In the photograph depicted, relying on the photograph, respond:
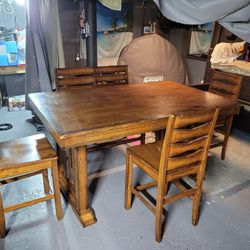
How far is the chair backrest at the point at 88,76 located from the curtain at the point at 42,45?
2.63 ft

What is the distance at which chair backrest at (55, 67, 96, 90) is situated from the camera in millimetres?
2590

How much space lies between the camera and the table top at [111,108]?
1571mm

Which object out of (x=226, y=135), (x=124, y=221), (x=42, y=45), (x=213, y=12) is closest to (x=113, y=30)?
(x=42, y=45)

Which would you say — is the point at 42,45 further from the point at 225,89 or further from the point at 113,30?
the point at 225,89

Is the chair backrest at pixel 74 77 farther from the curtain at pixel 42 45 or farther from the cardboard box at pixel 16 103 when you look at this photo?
the cardboard box at pixel 16 103

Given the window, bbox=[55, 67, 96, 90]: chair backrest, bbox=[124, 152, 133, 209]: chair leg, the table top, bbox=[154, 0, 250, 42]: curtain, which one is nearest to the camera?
bbox=[154, 0, 250, 42]: curtain

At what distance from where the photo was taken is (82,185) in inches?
71.4

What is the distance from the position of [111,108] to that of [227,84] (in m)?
1.61

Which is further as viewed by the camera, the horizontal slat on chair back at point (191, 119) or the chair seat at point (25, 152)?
the chair seat at point (25, 152)

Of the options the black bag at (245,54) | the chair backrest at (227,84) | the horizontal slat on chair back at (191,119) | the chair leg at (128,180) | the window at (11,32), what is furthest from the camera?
the window at (11,32)

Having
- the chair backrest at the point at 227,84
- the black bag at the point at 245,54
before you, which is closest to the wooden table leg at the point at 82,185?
the chair backrest at the point at 227,84

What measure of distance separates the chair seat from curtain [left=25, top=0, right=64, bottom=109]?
1643 millimetres

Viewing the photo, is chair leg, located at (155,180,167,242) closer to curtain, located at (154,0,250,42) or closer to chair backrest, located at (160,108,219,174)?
chair backrest, located at (160,108,219,174)

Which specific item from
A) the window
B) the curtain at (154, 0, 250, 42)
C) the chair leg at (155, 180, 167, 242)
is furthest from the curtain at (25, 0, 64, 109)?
the chair leg at (155, 180, 167, 242)
